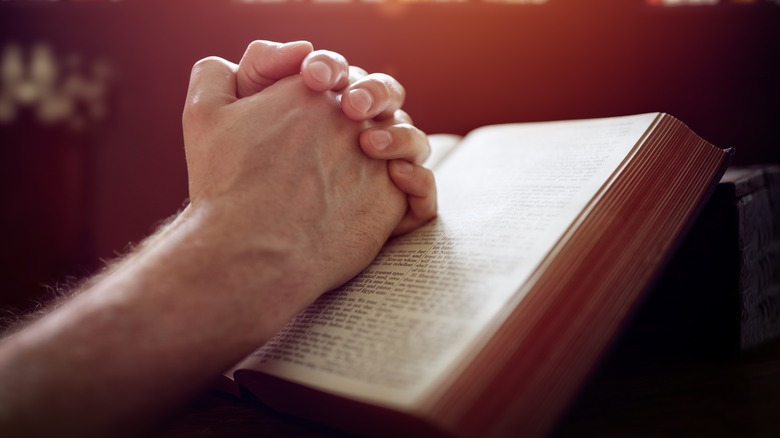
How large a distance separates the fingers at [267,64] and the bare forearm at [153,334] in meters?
0.19

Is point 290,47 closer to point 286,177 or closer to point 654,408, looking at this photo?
point 286,177

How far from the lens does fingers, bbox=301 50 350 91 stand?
0.49 m

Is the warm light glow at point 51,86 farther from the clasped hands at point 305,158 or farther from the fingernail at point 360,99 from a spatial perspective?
the fingernail at point 360,99

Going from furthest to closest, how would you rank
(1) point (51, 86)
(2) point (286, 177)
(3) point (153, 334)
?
(1) point (51, 86) < (2) point (286, 177) < (3) point (153, 334)

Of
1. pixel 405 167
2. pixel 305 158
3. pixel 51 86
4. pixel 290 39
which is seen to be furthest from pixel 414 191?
pixel 51 86

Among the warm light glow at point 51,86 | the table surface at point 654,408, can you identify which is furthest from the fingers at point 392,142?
the warm light glow at point 51,86

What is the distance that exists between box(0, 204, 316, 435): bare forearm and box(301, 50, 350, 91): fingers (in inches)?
6.9

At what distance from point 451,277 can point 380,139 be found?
7.4 inches

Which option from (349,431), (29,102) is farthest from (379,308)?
(29,102)

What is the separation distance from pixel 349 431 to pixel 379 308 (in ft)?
0.34

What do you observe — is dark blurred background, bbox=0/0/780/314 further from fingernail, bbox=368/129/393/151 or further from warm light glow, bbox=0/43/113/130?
fingernail, bbox=368/129/393/151

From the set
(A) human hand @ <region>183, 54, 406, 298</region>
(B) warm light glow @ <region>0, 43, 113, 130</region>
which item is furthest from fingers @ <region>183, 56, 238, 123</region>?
(B) warm light glow @ <region>0, 43, 113, 130</region>

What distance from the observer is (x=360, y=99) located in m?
0.51

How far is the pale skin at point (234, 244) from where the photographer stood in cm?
34
